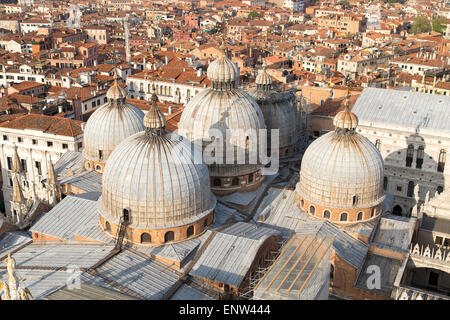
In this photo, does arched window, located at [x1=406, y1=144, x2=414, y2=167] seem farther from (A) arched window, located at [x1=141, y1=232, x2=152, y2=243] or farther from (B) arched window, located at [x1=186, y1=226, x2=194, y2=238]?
(A) arched window, located at [x1=141, y1=232, x2=152, y2=243]

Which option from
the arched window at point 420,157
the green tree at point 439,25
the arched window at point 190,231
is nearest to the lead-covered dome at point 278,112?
the arched window at point 420,157

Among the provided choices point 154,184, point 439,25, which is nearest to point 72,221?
point 154,184

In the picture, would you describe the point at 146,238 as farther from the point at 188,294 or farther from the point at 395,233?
the point at 395,233

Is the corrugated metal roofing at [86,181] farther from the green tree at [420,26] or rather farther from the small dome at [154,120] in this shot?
the green tree at [420,26]

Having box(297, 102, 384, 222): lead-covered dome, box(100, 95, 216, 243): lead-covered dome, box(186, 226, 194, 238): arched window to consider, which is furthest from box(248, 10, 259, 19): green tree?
box(186, 226, 194, 238): arched window

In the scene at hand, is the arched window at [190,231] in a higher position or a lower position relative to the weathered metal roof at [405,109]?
lower
